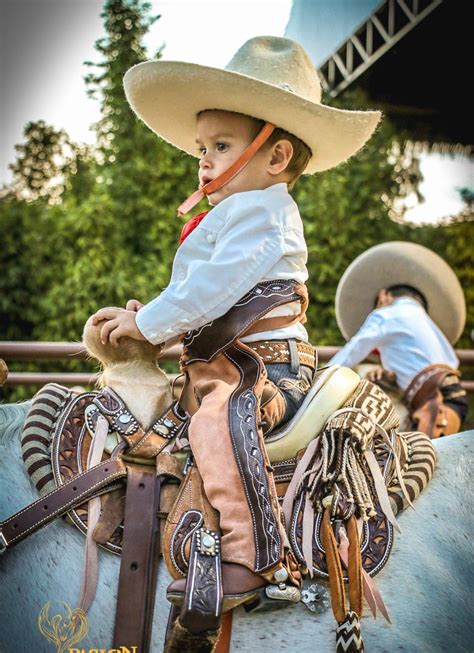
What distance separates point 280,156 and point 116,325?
0.66m

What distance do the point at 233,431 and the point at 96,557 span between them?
0.44m

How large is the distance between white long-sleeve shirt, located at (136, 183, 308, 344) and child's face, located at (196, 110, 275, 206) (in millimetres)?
69

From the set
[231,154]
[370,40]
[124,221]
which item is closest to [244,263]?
[231,154]

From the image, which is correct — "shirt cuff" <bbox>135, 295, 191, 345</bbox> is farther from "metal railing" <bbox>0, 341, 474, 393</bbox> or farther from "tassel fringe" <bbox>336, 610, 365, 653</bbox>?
"metal railing" <bbox>0, 341, 474, 393</bbox>

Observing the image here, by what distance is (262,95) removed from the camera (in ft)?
6.44

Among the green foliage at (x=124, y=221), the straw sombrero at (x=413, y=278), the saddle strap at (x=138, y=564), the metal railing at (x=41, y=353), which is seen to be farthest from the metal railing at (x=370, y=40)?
the saddle strap at (x=138, y=564)

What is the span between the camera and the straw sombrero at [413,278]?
4945 millimetres

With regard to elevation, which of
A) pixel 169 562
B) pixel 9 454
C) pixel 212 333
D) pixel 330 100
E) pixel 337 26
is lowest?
pixel 169 562

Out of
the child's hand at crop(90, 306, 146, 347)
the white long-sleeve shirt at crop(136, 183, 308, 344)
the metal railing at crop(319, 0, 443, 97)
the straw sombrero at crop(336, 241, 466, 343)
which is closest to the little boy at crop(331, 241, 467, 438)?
the straw sombrero at crop(336, 241, 466, 343)

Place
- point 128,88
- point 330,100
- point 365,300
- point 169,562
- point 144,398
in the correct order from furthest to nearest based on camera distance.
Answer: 1. point 330,100
2. point 365,300
3. point 128,88
4. point 144,398
5. point 169,562

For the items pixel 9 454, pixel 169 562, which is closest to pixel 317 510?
pixel 169 562

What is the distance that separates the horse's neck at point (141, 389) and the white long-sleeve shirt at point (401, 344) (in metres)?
2.69

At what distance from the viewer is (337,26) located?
7.18 m

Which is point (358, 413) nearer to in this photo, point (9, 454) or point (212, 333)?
point (212, 333)
